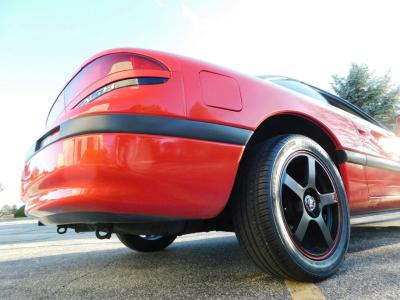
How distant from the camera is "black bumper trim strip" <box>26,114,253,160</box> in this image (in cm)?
139

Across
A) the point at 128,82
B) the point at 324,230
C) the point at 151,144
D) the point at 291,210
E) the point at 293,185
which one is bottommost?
the point at 324,230

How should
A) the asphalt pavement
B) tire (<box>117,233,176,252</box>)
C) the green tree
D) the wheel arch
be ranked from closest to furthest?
the asphalt pavement, the wheel arch, tire (<box>117,233,176,252</box>), the green tree

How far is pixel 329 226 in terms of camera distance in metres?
1.95

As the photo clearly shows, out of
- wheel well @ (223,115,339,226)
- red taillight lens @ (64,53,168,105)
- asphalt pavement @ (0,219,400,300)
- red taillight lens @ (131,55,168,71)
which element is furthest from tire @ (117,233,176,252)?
red taillight lens @ (131,55,168,71)

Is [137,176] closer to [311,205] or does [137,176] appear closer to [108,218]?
[108,218]

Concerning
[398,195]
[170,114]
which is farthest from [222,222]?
[398,195]

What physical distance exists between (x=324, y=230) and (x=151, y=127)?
1.08m

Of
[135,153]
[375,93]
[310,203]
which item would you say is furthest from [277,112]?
[375,93]

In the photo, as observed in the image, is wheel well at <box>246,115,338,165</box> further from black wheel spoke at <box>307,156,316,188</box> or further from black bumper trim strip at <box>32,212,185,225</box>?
black bumper trim strip at <box>32,212,185,225</box>

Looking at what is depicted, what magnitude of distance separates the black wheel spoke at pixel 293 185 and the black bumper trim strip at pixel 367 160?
630 mm

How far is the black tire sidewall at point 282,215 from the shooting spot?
1564 millimetres

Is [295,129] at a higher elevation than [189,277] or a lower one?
higher

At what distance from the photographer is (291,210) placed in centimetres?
183

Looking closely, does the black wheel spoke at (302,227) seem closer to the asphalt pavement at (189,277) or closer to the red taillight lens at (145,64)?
the asphalt pavement at (189,277)
